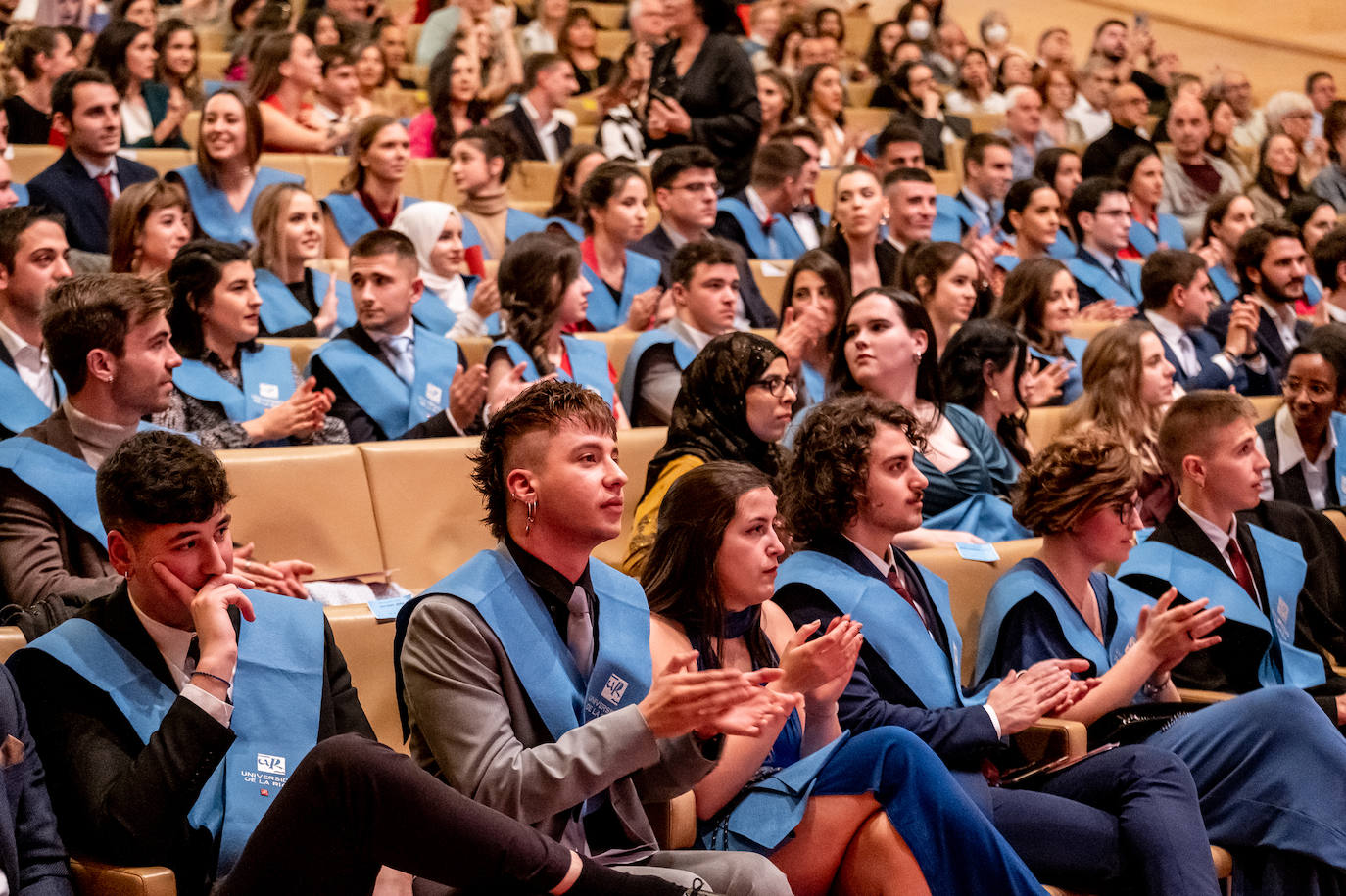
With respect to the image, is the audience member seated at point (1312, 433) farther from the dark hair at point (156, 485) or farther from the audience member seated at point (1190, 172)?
the audience member seated at point (1190, 172)

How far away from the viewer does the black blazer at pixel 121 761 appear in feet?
5.55

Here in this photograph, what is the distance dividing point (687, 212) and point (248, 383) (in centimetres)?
176

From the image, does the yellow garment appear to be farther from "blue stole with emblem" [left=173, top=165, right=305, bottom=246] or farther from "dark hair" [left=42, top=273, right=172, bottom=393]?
"blue stole with emblem" [left=173, top=165, right=305, bottom=246]

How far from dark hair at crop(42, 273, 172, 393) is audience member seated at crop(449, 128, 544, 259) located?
235cm

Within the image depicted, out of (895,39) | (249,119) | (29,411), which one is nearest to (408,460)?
(29,411)

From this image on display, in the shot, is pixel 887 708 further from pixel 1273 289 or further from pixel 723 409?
pixel 1273 289

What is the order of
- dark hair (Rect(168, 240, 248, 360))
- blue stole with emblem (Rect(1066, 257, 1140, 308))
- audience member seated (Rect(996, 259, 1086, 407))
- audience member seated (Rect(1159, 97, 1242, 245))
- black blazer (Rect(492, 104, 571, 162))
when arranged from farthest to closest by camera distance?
audience member seated (Rect(1159, 97, 1242, 245)) → black blazer (Rect(492, 104, 571, 162)) → blue stole with emblem (Rect(1066, 257, 1140, 308)) → audience member seated (Rect(996, 259, 1086, 407)) → dark hair (Rect(168, 240, 248, 360))

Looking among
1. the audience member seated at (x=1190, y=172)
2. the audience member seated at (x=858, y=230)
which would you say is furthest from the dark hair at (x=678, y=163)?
the audience member seated at (x=1190, y=172)

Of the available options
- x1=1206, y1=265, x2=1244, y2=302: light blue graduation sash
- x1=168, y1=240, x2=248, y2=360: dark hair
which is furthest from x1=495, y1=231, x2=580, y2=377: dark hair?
x1=1206, y1=265, x2=1244, y2=302: light blue graduation sash

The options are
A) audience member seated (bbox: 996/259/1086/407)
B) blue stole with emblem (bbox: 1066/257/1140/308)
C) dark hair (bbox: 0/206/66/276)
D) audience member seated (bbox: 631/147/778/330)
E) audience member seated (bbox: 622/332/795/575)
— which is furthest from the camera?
blue stole with emblem (bbox: 1066/257/1140/308)

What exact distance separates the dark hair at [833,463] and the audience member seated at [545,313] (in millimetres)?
969

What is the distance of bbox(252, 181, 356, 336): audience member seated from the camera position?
12.7 feet

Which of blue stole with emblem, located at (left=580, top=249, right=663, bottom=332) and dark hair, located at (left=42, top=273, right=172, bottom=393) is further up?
dark hair, located at (left=42, top=273, right=172, bottom=393)

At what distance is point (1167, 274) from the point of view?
15.0 ft
